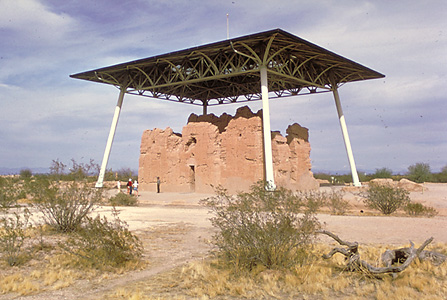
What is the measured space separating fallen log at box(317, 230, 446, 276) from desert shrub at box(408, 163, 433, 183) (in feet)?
148

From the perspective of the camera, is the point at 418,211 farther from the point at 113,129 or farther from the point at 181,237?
the point at 113,129

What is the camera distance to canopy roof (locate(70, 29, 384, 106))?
22688 millimetres

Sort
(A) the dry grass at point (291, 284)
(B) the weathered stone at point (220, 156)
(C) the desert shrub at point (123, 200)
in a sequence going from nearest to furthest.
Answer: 1. (A) the dry grass at point (291, 284)
2. (C) the desert shrub at point (123, 200)
3. (B) the weathered stone at point (220, 156)

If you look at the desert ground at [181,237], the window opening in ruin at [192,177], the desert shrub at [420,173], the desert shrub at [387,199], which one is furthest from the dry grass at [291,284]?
the desert shrub at [420,173]

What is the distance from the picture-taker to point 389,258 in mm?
6211

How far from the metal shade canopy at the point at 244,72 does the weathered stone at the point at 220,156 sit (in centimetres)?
185

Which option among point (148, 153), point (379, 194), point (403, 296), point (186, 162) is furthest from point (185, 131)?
point (403, 296)

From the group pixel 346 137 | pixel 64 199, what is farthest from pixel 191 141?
pixel 64 199

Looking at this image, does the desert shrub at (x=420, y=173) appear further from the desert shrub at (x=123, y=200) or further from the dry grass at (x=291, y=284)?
the dry grass at (x=291, y=284)

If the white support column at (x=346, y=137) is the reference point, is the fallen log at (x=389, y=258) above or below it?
below

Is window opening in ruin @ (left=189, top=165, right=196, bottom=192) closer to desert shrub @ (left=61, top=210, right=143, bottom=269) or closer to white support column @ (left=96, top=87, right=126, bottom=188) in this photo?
white support column @ (left=96, top=87, right=126, bottom=188)

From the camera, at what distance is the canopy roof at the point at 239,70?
74.4 ft

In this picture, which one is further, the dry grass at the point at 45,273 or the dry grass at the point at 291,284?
the dry grass at the point at 45,273

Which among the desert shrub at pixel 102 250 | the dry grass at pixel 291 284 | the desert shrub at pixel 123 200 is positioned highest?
the desert shrub at pixel 123 200
